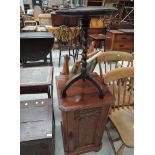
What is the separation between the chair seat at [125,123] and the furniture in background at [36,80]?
69 centimetres

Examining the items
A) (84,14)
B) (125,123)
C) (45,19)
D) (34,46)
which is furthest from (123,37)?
(84,14)

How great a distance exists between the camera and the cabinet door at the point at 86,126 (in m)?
1.31

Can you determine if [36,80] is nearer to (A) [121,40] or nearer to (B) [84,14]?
(B) [84,14]

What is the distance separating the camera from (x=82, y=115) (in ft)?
4.30

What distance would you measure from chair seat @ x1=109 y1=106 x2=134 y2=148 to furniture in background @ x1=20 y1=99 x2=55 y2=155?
500mm

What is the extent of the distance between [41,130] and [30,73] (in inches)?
35.6

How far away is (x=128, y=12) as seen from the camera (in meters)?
4.44

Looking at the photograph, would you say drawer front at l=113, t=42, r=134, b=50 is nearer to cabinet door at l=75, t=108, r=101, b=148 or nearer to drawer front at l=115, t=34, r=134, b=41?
drawer front at l=115, t=34, r=134, b=41

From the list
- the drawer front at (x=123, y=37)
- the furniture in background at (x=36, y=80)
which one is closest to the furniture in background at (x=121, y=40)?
the drawer front at (x=123, y=37)

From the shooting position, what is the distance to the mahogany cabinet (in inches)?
48.9

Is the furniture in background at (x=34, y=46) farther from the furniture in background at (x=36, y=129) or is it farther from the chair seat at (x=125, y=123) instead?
the chair seat at (x=125, y=123)
